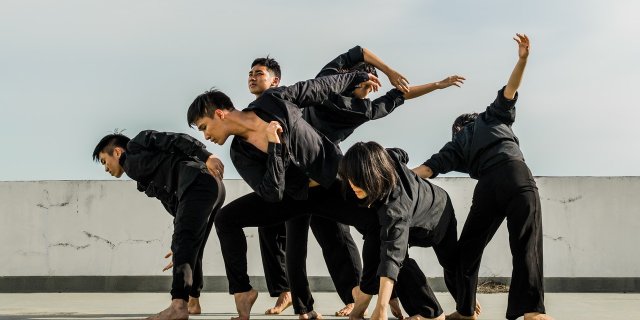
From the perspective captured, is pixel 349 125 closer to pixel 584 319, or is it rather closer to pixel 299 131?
pixel 299 131

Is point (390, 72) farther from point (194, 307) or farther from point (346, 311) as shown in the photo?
point (194, 307)

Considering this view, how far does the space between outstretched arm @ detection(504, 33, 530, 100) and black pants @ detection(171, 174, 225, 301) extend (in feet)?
5.28

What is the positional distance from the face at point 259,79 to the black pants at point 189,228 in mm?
666

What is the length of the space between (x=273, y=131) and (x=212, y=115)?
39 centimetres

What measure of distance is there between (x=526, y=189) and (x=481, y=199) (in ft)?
0.81

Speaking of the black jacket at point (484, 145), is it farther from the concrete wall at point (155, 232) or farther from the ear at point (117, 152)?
the concrete wall at point (155, 232)

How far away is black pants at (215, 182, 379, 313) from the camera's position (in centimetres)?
418

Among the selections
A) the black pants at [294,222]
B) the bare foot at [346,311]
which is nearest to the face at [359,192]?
the black pants at [294,222]

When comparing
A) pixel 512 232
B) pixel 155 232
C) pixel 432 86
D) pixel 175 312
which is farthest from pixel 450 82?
pixel 155 232

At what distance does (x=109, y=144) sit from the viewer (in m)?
5.05

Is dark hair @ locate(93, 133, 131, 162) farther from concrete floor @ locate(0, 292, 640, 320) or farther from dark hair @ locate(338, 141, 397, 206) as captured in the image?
dark hair @ locate(338, 141, 397, 206)

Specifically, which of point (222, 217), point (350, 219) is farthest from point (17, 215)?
point (350, 219)

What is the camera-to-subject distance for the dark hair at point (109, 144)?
504cm

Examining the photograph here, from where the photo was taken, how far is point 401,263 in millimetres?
3984
